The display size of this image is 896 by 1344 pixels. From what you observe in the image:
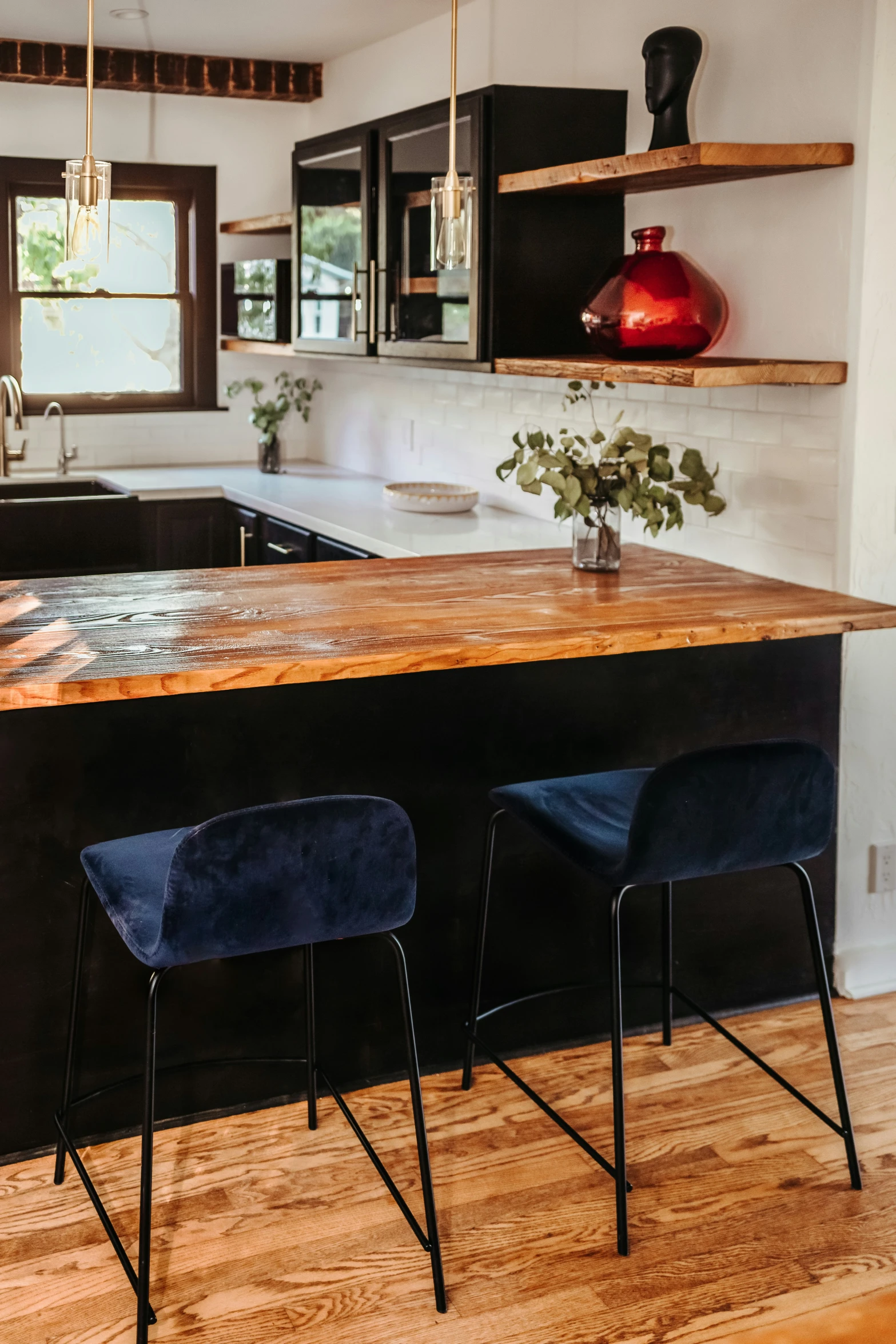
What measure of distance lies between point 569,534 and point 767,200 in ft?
4.06

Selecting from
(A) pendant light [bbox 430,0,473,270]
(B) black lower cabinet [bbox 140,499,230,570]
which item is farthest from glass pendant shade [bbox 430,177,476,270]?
(B) black lower cabinet [bbox 140,499,230,570]

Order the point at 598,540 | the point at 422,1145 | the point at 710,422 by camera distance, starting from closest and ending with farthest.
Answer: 1. the point at 422,1145
2. the point at 598,540
3. the point at 710,422

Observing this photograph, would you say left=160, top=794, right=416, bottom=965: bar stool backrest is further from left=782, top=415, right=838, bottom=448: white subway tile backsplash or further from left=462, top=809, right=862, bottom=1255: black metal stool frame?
left=782, top=415, right=838, bottom=448: white subway tile backsplash

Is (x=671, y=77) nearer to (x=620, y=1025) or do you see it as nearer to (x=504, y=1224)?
(x=620, y=1025)

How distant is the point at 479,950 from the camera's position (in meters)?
2.69

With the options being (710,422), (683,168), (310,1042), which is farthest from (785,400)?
(310,1042)

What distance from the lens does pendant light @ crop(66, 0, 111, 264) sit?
2254mm

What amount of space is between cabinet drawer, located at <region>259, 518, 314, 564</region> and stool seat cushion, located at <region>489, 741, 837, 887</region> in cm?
229

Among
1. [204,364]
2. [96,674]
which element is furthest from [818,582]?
[204,364]

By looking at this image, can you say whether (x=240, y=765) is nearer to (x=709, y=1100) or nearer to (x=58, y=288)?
(x=709, y=1100)

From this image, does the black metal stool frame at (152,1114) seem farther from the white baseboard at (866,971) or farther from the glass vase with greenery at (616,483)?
the white baseboard at (866,971)

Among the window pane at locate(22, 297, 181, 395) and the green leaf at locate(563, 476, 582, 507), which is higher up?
the window pane at locate(22, 297, 181, 395)

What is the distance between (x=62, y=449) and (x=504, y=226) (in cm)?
261

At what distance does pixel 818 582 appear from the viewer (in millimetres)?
3100
